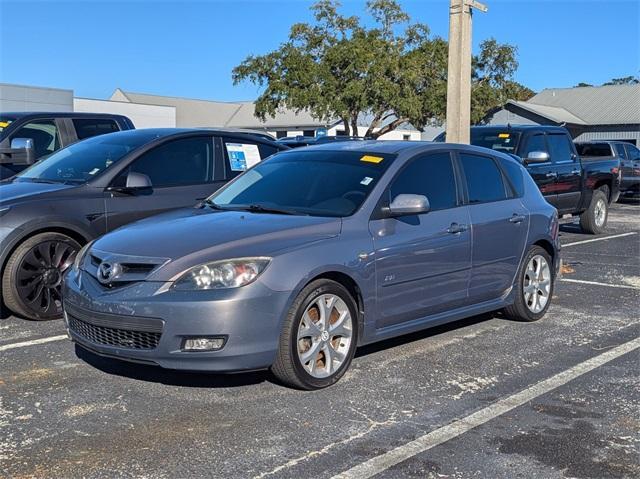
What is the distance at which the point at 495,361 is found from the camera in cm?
570

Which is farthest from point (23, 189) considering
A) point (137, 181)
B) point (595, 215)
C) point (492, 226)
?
point (595, 215)

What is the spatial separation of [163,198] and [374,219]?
9.10ft

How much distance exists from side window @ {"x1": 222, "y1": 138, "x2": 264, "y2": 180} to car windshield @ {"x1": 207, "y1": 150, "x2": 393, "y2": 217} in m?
1.70

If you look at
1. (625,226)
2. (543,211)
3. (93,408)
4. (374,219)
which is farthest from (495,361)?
(625,226)

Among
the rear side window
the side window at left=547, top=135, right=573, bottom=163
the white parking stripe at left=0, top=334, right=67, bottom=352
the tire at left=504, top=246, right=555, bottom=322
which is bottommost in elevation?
the white parking stripe at left=0, top=334, right=67, bottom=352

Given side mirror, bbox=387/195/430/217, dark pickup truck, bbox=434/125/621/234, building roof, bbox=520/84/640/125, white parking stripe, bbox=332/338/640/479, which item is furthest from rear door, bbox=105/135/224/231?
building roof, bbox=520/84/640/125

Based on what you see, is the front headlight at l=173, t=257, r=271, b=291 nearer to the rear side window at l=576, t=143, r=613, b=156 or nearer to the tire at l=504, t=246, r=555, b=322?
the tire at l=504, t=246, r=555, b=322

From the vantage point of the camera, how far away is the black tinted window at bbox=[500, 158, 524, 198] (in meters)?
6.91

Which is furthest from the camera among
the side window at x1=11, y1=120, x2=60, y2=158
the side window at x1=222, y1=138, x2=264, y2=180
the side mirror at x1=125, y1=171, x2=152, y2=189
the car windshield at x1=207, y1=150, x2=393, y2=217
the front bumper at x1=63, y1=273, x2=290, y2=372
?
the side window at x1=11, y1=120, x2=60, y2=158

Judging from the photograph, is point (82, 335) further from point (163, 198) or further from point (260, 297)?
point (163, 198)

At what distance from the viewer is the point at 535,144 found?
12.6 m

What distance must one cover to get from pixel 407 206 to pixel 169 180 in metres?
3.04

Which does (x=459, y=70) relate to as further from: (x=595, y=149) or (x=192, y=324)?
(x=595, y=149)

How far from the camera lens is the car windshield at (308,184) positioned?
5.51m
